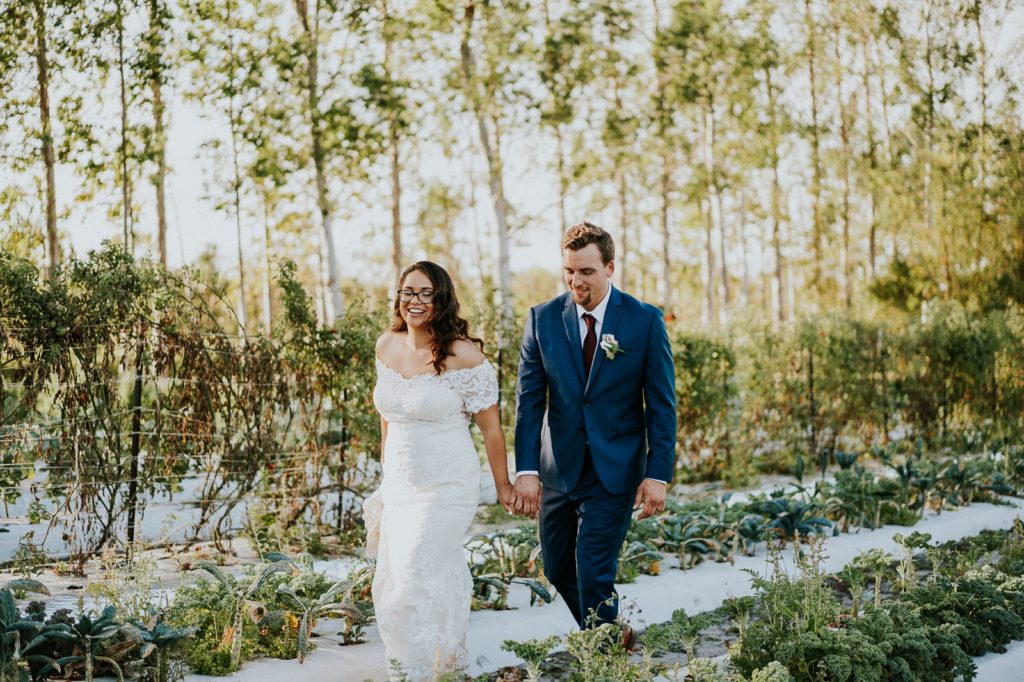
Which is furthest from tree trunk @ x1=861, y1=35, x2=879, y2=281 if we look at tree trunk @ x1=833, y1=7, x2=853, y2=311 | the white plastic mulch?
the white plastic mulch

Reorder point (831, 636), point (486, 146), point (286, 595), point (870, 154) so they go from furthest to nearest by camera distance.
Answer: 1. point (870, 154)
2. point (486, 146)
3. point (286, 595)
4. point (831, 636)

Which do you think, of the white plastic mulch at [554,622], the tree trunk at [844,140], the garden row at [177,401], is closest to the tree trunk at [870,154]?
the tree trunk at [844,140]

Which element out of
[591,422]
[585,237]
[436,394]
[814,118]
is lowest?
[591,422]

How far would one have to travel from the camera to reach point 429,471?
16.1 ft

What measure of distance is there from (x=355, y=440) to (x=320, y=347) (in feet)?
2.72

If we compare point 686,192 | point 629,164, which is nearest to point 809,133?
point 686,192

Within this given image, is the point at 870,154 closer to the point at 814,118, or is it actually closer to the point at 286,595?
the point at 814,118

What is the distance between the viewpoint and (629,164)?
75.6 feet

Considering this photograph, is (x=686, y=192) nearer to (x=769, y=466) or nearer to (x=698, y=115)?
(x=698, y=115)

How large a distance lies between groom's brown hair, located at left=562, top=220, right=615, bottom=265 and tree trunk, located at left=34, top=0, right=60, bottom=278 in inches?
271

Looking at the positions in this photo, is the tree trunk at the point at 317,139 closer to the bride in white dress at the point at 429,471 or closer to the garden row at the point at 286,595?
the garden row at the point at 286,595

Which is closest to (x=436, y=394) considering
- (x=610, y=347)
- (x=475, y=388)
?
(x=475, y=388)

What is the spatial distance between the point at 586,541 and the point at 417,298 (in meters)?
1.37

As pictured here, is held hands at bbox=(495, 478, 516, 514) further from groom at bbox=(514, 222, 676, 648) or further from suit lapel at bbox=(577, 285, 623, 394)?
suit lapel at bbox=(577, 285, 623, 394)
